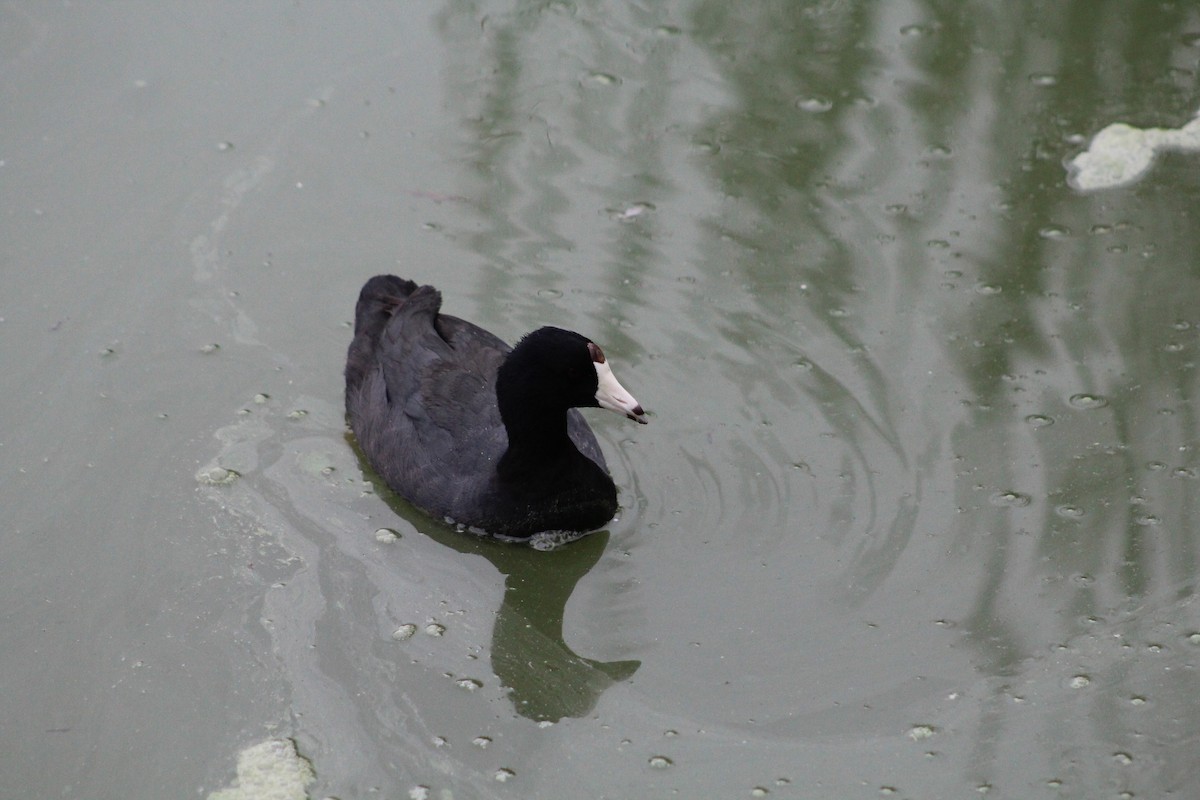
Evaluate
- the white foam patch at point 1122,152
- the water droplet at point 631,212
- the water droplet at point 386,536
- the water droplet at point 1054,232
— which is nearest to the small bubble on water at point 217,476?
the water droplet at point 386,536

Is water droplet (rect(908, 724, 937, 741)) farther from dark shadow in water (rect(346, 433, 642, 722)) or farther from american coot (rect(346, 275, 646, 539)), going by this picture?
american coot (rect(346, 275, 646, 539))

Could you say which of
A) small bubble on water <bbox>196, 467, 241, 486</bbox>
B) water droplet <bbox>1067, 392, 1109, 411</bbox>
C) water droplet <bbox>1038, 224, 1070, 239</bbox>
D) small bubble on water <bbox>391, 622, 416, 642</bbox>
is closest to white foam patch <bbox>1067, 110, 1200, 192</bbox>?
water droplet <bbox>1038, 224, 1070, 239</bbox>

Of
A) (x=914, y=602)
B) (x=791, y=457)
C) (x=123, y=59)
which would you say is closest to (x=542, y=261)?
(x=791, y=457)

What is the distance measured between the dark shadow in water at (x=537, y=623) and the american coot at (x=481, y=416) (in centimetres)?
6

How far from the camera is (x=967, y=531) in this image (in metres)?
4.34

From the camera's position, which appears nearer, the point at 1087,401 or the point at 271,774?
the point at 271,774

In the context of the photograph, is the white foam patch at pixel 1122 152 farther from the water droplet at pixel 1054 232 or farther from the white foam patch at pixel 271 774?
the white foam patch at pixel 271 774

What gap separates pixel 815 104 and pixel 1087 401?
6.94 feet

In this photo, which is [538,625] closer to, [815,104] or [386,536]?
[386,536]

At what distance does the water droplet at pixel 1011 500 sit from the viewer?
14.5 ft

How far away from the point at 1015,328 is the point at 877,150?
49.0 inches

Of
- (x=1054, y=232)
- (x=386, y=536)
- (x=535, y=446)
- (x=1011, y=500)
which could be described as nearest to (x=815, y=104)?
(x=1054, y=232)

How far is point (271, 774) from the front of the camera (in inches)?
145

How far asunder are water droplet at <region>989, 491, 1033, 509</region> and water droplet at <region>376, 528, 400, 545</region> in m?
1.91
